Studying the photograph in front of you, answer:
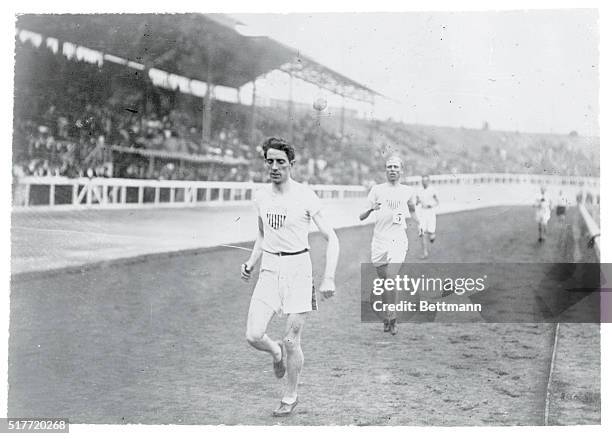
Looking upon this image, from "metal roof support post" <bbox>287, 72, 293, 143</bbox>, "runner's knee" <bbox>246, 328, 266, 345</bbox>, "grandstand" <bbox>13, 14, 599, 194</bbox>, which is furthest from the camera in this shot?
"metal roof support post" <bbox>287, 72, 293, 143</bbox>

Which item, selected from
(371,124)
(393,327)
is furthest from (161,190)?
(393,327)

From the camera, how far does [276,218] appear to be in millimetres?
4172

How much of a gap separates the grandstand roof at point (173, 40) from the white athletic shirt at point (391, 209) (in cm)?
108

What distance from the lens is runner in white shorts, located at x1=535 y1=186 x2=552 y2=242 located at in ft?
25.3

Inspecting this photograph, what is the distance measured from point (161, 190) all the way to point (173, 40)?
3.80 meters

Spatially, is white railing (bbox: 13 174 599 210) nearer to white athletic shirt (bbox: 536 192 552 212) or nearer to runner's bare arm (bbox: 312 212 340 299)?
white athletic shirt (bbox: 536 192 552 212)

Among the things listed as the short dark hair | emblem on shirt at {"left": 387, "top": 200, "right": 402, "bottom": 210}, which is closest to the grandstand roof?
emblem on shirt at {"left": 387, "top": 200, "right": 402, "bottom": 210}

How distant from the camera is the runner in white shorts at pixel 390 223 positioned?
19.9 feet

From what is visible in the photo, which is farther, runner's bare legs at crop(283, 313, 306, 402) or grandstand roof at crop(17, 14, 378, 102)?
grandstand roof at crop(17, 14, 378, 102)

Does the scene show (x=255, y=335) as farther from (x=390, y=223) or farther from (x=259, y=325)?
(x=390, y=223)

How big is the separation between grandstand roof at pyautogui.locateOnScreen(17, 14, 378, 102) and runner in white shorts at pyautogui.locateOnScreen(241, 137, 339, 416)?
253cm

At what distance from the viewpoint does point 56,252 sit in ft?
27.2

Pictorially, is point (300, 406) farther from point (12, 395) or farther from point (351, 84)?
point (351, 84)

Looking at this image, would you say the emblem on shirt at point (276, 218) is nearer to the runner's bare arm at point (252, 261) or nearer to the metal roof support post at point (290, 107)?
the runner's bare arm at point (252, 261)
